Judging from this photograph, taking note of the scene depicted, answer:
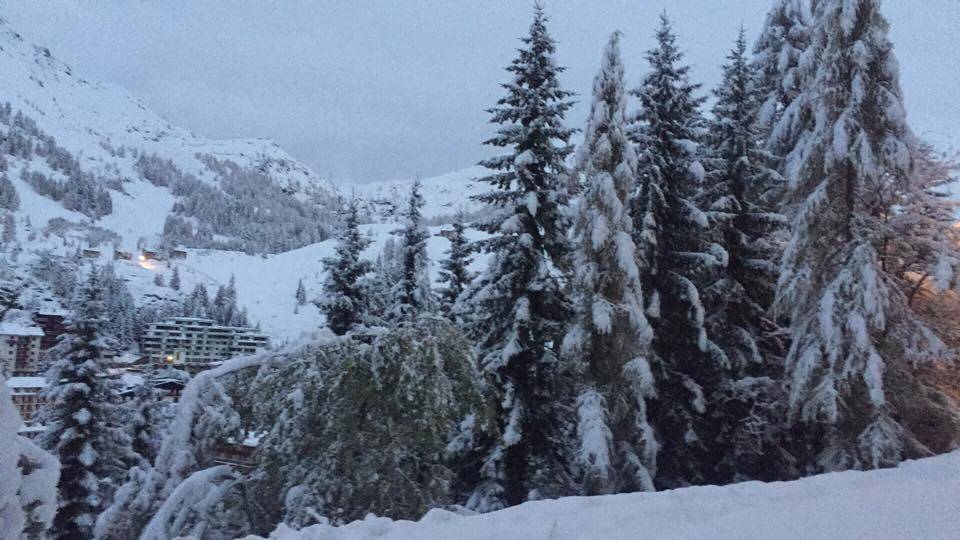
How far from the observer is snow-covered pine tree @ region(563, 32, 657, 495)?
1202 centimetres

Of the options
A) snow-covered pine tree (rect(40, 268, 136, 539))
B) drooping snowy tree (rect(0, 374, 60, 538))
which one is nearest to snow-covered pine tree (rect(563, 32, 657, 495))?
drooping snowy tree (rect(0, 374, 60, 538))

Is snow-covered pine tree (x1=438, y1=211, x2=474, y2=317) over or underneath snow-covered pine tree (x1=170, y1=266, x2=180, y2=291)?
underneath

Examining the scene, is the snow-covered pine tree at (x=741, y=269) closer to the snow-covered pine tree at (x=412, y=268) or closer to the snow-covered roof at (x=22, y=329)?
the snow-covered pine tree at (x=412, y=268)

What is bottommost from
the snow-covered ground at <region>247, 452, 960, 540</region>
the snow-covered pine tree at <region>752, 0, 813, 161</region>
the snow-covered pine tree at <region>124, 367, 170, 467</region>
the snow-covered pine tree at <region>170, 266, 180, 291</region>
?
the snow-covered pine tree at <region>124, 367, 170, 467</region>

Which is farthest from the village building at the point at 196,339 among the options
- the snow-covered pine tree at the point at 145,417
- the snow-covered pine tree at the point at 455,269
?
the snow-covered pine tree at the point at 455,269

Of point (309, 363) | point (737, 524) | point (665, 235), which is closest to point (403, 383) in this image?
point (309, 363)

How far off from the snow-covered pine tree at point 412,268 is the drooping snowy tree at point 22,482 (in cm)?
1680

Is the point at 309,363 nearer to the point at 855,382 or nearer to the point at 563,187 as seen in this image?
the point at 563,187

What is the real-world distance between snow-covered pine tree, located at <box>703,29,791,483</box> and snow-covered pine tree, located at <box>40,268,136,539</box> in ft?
55.9

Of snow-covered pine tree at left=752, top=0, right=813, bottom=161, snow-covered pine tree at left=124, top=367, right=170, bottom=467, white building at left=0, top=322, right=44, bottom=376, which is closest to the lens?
snow-covered pine tree at left=752, top=0, right=813, bottom=161

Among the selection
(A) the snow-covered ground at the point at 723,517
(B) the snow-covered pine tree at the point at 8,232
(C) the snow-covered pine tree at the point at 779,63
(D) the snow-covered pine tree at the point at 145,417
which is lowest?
(D) the snow-covered pine tree at the point at 145,417

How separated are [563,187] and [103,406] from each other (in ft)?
49.5

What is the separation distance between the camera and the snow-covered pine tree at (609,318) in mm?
12023

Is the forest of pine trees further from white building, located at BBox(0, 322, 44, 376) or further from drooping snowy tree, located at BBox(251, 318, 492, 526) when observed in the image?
white building, located at BBox(0, 322, 44, 376)
